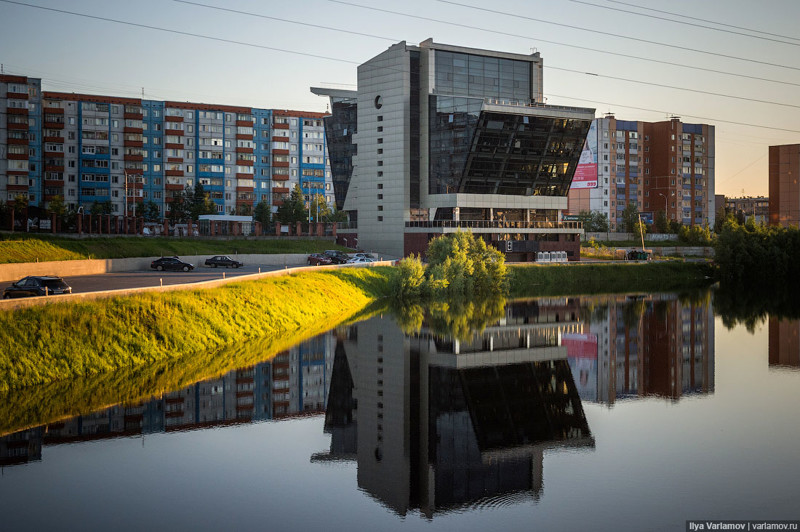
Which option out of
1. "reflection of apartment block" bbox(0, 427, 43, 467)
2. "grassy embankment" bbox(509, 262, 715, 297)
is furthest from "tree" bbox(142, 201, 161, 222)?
"reflection of apartment block" bbox(0, 427, 43, 467)

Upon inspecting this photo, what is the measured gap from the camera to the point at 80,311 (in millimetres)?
37094

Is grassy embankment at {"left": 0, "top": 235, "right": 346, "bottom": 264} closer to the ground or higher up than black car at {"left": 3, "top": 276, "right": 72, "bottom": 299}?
higher up

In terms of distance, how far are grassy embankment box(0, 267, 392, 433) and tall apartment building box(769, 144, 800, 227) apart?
16606cm

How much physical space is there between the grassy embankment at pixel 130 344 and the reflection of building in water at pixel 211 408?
113cm

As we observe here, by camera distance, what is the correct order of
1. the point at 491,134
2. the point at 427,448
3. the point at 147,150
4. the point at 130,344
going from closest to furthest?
the point at 427,448 → the point at 130,344 → the point at 491,134 → the point at 147,150

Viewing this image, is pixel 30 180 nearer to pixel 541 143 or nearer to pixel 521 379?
pixel 541 143

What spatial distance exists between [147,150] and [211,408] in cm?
11577

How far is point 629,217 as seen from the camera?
6634 inches

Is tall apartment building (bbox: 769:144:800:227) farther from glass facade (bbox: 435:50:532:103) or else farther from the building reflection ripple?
the building reflection ripple

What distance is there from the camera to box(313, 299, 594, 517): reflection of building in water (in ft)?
77.7

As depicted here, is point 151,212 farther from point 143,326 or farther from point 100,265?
point 143,326

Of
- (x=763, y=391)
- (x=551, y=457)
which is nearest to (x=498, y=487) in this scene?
(x=551, y=457)

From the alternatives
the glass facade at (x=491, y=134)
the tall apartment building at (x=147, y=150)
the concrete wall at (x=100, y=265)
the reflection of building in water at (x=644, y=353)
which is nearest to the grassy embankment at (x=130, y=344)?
the reflection of building in water at (x=644, y=353)

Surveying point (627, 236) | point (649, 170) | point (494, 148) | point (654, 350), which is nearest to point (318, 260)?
point (494, 148)
